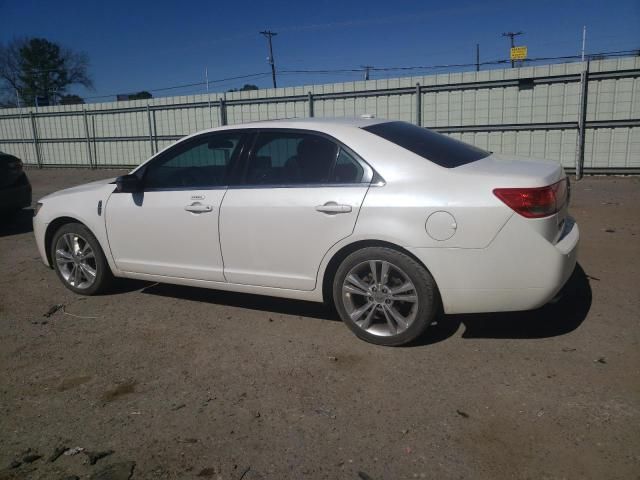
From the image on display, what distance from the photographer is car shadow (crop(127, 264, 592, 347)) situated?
4090 mm

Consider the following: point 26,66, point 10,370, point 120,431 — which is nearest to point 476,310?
point 120,431

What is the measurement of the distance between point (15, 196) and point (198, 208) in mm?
5861

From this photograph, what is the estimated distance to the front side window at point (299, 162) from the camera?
400 cm

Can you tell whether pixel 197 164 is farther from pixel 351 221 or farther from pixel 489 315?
pixel 489 315

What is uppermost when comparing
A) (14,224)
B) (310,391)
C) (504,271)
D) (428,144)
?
(428,144)

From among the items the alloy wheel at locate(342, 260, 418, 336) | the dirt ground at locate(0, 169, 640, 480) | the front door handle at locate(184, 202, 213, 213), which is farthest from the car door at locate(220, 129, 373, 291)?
the dirt ground at locate(0, 169, 640, 480)

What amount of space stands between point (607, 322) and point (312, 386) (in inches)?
92.5

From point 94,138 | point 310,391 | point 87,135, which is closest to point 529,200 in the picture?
point 310,391

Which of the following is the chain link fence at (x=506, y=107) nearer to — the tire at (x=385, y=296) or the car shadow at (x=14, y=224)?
the car shadow at (x=14, y=224)

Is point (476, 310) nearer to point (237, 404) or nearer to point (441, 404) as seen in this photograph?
point (441, 404)

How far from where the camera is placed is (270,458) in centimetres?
273

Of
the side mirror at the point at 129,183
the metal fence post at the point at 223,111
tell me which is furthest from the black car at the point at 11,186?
the metal fence post at the point at 223,111

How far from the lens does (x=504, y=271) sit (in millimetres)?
3520

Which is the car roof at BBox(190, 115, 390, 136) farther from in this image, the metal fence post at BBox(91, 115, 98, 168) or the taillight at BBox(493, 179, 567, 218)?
the metal fence post at BBox(91, 115, 98, 168)
